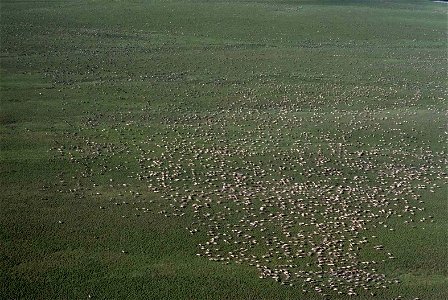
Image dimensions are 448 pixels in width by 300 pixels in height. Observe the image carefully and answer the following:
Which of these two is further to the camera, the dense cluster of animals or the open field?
the dense cluster of animals

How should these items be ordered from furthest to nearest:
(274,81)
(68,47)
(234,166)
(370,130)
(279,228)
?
1. (68,47)
2. (274,81)
3. (370,130)
4. (234,166)
5. (279,228)

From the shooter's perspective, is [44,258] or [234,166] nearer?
[44,258]

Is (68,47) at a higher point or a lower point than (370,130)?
higher

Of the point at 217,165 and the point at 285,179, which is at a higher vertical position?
the point at 217,165

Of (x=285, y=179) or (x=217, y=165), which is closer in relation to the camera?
(x=285, y=179)

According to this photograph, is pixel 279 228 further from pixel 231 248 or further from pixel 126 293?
pixel 126 293

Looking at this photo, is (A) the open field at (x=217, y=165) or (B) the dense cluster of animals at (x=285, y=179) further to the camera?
(B) the dense cluster of animals at (x=285, y=179)

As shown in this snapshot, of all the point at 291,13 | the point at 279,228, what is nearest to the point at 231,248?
the point at 279,228

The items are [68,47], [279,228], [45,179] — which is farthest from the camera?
[68,47]
